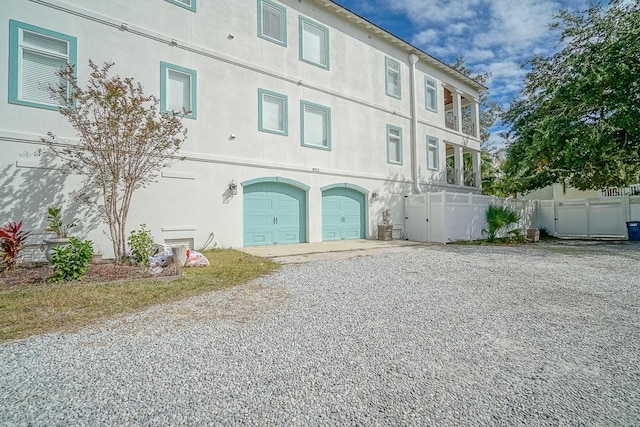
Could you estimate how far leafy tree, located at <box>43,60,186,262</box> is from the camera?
677cm

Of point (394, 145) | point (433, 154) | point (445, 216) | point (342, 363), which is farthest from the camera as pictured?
point (433, 154)

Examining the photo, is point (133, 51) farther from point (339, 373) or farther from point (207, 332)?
point (339, 373)

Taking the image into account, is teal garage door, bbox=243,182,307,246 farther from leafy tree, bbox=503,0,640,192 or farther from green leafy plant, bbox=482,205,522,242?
leafy tree, bbox=503,0,640,192

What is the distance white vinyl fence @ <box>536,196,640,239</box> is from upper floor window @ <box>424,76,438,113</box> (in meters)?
8.36

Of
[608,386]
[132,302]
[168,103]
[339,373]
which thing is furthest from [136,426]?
[168,103]

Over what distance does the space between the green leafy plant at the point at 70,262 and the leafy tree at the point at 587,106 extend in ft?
51.1

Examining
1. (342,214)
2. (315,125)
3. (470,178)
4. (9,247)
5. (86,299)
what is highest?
(315,125)

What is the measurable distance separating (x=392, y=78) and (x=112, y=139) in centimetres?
1257

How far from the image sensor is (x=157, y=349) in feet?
9.44

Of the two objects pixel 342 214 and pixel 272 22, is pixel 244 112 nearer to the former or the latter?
pixel 272 22

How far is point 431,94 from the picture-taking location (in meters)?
17.0

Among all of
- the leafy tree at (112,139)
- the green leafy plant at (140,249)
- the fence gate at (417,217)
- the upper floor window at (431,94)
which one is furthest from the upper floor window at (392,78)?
the green leafy plant at (140,249)

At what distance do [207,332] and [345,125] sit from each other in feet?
37.0

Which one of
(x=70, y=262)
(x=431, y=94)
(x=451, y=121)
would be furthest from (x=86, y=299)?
(x=451, y=121)
